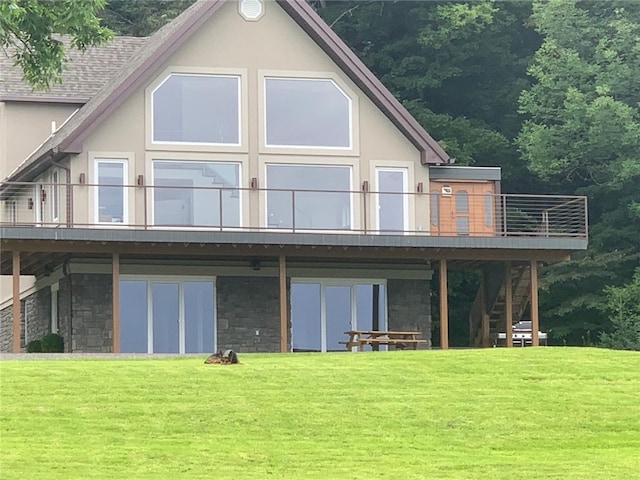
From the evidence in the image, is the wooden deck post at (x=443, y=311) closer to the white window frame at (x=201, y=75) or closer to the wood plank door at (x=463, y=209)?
the wood plank door at (x=463, y=209)

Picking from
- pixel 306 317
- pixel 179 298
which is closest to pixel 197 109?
pixel 179 298

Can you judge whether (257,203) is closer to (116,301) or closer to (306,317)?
(306,317)

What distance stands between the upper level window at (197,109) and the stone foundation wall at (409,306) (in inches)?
198

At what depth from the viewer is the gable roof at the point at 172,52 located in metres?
28.3

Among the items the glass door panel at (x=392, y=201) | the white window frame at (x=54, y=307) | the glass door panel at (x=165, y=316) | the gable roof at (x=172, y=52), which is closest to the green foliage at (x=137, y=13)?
the gable roof at (x=172, y=52)

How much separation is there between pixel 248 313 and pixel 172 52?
5799 mm

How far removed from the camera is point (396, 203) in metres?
30.1

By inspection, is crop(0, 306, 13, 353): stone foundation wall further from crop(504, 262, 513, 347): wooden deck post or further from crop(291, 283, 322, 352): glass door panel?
crop(504, 262, 513, 347): wooden deck post

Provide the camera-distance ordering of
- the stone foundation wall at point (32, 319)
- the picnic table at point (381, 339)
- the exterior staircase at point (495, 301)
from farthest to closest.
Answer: the stone foundation wall at point (32, 319), the exterior staircase at point (495, 301), the picnic table at point (381, 339)

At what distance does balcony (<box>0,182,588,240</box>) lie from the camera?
1114 inches

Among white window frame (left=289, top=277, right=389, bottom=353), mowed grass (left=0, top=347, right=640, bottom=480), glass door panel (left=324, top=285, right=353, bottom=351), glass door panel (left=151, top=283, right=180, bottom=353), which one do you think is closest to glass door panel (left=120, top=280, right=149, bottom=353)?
glass door panel (left=151, top=283, right=180, bottom=353)

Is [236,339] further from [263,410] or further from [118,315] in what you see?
[263,410]

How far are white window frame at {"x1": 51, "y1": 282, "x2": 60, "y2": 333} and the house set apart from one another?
0.31 feet

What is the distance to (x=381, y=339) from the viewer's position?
2698cm
